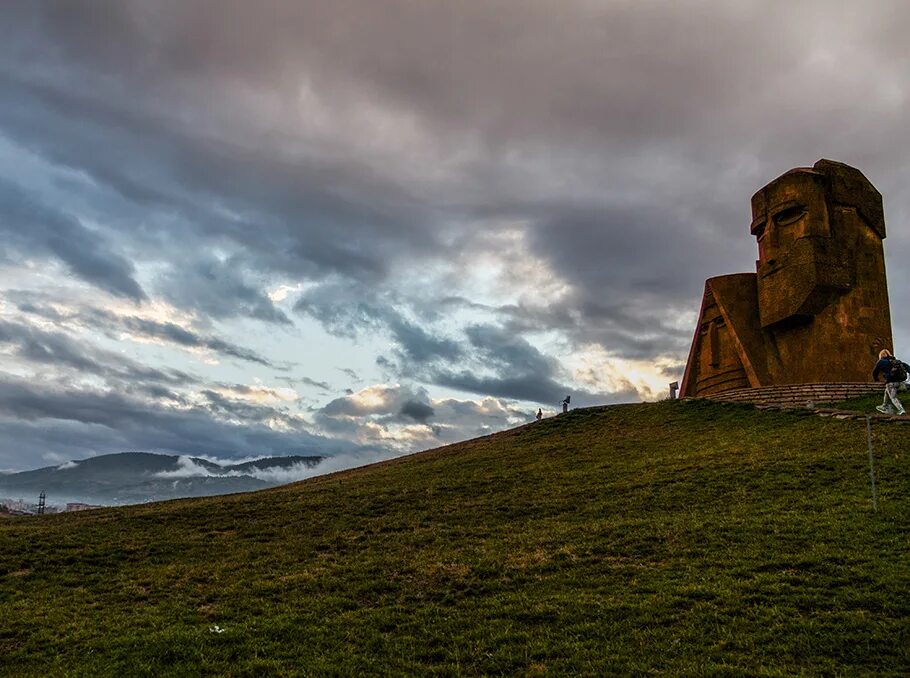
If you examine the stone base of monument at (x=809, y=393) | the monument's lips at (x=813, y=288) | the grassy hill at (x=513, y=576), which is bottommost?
the grassy hill at (x=513, y=576)

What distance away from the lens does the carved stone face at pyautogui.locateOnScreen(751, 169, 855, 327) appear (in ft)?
119

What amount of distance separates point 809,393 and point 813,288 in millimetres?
6231

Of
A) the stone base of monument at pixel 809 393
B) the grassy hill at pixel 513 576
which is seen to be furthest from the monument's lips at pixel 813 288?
the grassy hill at pixel 513 576

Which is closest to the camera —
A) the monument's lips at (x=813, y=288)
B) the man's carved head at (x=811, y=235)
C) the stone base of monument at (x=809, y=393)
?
the stone base of monument at (x=809, y=393)

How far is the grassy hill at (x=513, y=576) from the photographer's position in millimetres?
9820

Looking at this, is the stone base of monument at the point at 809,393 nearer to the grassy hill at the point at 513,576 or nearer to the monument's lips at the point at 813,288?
the monument's lips at the point at 813,288

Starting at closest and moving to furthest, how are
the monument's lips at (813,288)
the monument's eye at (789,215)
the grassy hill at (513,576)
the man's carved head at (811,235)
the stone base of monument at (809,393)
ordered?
the grassy hill at (513,576)
the stone base of monument at (809,393)
the monument's lips at (813,288)
the man's carved head at (811,235)
the monument's eye at (789,215)

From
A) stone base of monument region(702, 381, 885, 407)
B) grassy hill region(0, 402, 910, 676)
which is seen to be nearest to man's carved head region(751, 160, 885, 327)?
stone base of monument region(702, 381, 885, 407)

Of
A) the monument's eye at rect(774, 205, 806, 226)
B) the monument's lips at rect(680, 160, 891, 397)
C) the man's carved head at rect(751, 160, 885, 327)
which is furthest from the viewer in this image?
the monument's eye at rect(774, 205, 806, 226)

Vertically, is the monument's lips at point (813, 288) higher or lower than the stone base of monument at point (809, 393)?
higher

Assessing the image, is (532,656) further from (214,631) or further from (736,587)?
(214,631)

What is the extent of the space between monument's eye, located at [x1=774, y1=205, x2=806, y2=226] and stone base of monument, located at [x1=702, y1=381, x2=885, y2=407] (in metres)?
9.24

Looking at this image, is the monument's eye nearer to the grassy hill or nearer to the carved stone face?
the carved stone face

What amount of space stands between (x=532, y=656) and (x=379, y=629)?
2.84 meters
